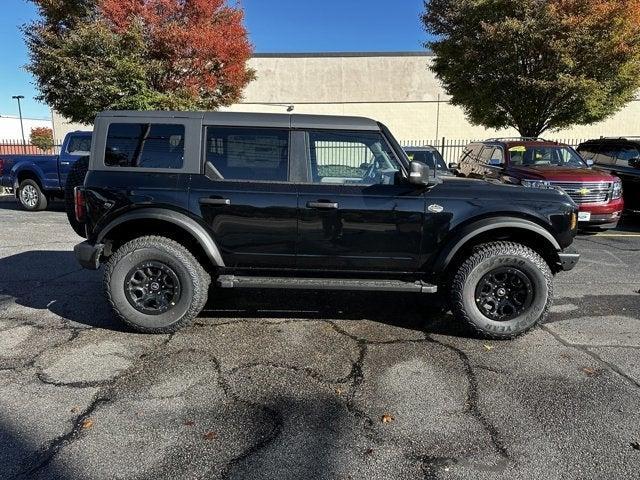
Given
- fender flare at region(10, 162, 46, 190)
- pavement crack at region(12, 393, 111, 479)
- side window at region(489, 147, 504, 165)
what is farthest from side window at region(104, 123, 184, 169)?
fender flare at region(10, 162, 46, 190)

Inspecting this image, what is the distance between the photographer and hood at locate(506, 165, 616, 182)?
8.57 meters

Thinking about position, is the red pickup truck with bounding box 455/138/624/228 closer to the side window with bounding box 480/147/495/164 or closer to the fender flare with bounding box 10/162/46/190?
the side window with bounding box 480/147/495/164

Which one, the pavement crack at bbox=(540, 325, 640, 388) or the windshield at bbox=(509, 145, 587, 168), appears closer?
the pavement crack at bbox=(540, 325, 640, 388)

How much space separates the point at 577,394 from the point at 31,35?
14601mm

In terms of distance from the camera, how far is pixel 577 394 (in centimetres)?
322

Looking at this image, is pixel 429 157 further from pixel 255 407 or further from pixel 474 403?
pixel 255 407

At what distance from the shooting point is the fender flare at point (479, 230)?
4027 mm

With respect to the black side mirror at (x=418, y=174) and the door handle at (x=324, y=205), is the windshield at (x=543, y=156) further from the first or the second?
the door handle at (x=324, y=205)

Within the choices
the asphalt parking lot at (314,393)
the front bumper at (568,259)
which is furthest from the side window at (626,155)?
the front bumper at (568,259)

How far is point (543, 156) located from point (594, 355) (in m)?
6.99

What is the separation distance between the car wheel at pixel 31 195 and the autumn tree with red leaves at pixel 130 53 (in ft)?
7.90

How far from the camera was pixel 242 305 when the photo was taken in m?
4.95

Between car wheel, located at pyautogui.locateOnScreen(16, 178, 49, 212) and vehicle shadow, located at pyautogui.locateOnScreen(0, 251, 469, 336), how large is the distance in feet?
21.2

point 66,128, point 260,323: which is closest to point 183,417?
point 260,323
